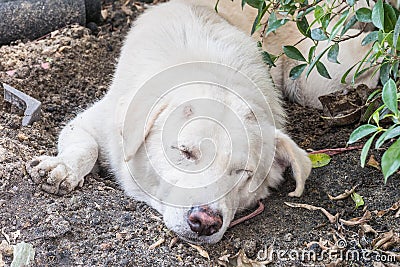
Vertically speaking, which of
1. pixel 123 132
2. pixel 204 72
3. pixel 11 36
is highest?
pixel 204 72

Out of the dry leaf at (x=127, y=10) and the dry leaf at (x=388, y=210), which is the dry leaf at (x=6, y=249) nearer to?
the dry leaf at (x=388, y=210)

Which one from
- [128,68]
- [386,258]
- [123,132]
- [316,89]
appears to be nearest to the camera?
[386,258]

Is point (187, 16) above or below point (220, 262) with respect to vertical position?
above

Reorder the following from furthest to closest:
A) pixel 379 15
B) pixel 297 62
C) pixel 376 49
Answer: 1. pixel 297 62
2. pixel 376 49
3. pixel 379 15

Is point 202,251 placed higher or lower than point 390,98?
lower

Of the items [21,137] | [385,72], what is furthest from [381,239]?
[21,137]

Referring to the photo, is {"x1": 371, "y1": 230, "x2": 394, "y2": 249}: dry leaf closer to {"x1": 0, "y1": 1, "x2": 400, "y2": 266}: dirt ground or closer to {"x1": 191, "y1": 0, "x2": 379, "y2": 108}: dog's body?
{"x1": 0, "y1": 1, "x2": 400, "y2": 266}: dirt ground

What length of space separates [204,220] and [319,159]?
0.95 m

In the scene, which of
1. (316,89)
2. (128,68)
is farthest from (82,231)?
(316,89)

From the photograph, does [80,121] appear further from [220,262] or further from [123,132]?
[220,262]

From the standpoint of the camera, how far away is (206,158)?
2.92 m

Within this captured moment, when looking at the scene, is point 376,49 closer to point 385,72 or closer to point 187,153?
point 385,72

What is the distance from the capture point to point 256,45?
362cm

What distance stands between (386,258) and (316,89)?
5.25 ft
